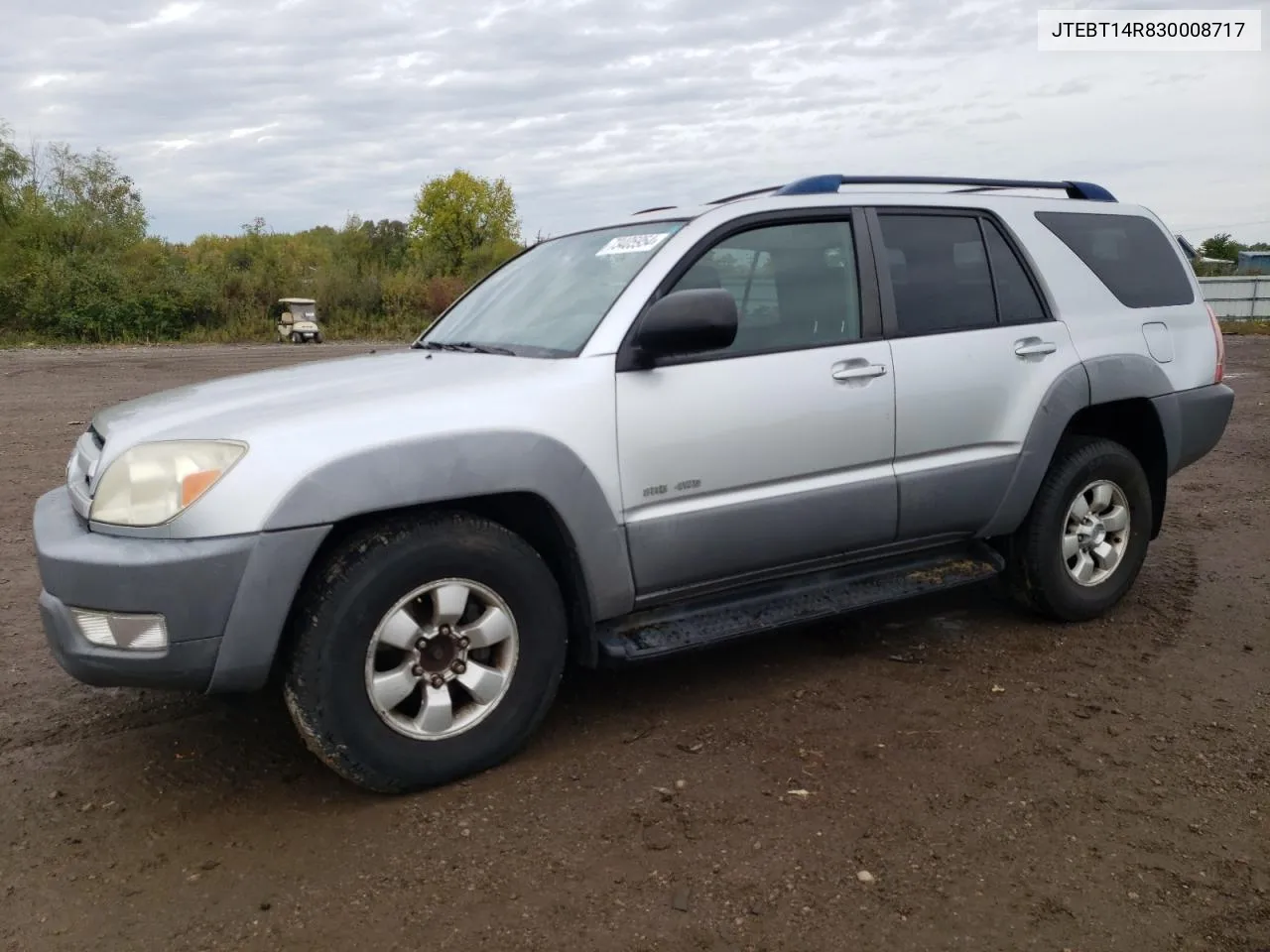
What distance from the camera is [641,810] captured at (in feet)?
10.1

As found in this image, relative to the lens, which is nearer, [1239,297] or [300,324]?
[1239,297]

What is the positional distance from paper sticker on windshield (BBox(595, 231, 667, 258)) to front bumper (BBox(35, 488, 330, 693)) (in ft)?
5.07

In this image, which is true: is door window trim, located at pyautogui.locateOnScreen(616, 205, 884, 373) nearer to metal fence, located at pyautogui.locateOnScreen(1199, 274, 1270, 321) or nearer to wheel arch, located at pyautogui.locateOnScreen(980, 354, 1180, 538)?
wheel arch, located at pyautogui.locateOnScreen(980, 354, 1180, 538)

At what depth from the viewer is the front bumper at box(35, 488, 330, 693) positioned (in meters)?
2.79

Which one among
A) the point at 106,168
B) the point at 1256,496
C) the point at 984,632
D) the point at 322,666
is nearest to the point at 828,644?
the point at 984,632

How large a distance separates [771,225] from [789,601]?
1.35 meters

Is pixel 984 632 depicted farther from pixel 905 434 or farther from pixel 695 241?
pixel 695 241

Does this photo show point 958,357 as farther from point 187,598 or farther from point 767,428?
point 187,598

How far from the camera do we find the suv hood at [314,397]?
305 cm

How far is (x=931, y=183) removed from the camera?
4.46 meters

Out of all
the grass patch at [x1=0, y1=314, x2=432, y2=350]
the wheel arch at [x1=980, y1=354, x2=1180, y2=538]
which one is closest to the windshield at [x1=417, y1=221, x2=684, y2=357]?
the wheel arch at [x1=980, y1=354, x2=1180, y2=538]

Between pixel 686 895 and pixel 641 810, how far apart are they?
1.48 feet

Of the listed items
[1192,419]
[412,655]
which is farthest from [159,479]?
[1192,419]

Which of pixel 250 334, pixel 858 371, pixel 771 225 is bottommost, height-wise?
pixel 250 334
